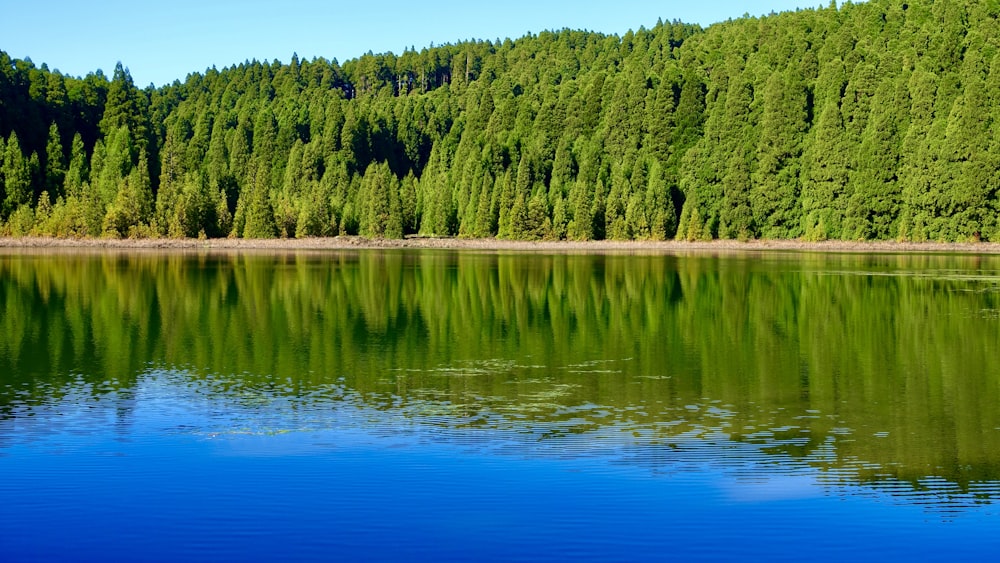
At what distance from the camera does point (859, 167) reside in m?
95.1

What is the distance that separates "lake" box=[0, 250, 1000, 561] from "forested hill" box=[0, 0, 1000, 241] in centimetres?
6446

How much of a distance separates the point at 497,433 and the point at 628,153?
105093mm

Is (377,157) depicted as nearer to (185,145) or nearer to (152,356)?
(185,145)

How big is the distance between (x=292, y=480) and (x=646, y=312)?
21916mm

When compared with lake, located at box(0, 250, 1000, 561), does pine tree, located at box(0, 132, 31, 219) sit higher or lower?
higher

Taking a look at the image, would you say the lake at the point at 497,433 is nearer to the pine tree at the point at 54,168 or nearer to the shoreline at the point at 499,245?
the shoreline at the point at 499,245

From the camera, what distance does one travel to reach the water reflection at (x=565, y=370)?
1461cm

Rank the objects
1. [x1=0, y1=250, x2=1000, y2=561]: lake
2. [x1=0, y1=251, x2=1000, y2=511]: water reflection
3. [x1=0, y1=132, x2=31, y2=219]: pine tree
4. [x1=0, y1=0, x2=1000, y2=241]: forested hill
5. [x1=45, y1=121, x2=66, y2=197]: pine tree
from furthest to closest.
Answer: [x1=45, y1=121, x2=66, y2=197]: pine tree, [x1=0, y1=132, x2=31, y2=219]: pine tree, [x1=0, y1=0, x2=1000, y2=241]: forested hill, [x1=0, y1=251, x2=1000, y2=511]: water reflection, [x1=0, y1=250, x2=1000, y2=561]: lake

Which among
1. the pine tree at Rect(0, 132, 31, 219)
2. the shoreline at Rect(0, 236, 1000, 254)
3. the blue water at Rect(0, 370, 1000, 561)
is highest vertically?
the pine tree at Rect(0, 132, 31, 219)

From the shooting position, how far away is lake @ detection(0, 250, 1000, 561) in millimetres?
10844

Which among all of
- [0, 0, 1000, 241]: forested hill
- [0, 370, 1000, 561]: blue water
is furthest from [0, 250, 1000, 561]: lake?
[0, 0, 1000, 241]: forested hill

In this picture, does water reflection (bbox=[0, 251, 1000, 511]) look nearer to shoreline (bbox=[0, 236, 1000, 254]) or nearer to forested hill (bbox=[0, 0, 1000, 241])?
shoreline (bbox=[0, 236, 1000, 254])

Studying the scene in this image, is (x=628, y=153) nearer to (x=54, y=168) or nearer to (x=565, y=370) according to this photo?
(x=54, y=168)

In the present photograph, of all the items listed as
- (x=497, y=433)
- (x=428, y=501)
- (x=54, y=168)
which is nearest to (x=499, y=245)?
(x=54, y=168)
